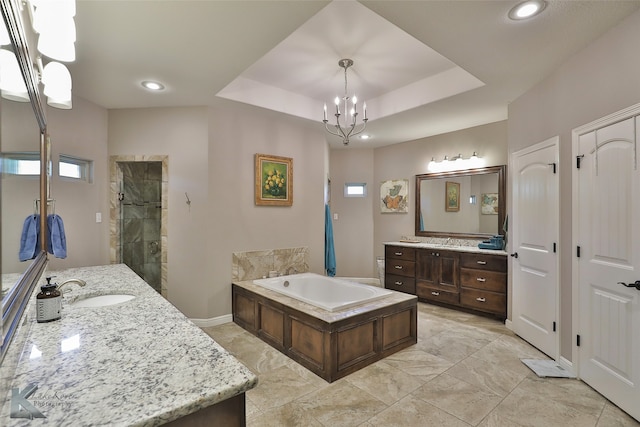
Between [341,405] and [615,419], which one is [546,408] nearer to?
[615,419]

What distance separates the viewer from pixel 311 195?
4.55 meters

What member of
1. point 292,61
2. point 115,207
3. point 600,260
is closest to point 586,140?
point 600,260

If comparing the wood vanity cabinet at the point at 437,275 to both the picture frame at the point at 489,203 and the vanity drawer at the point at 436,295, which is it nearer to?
the vanity drawer at the point at 436,295

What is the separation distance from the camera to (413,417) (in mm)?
1959

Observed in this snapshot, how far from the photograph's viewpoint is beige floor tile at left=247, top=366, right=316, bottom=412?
2.14m

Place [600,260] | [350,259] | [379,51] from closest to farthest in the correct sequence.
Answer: [600,260] → [379,51] → [350,259]

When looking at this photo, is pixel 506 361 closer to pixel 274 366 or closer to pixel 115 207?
pixel 274 366

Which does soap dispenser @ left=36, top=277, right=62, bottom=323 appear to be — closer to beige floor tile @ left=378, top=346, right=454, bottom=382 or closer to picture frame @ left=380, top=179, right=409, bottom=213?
beige floor tile @ left=378, top=346, right=454, bottom=382

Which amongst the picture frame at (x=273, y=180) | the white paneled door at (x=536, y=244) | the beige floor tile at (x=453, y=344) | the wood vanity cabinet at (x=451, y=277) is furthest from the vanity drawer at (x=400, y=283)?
the picture frame at (x=273, y=180)

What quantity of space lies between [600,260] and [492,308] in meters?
1.72

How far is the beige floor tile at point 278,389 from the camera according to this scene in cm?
214

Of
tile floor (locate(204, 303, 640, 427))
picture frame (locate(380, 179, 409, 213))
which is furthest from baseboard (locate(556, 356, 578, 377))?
picture frame (locate(380, 179, 409, 213))

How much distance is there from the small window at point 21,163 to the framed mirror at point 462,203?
4.69 metres

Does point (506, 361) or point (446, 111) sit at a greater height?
point (446, 111)
